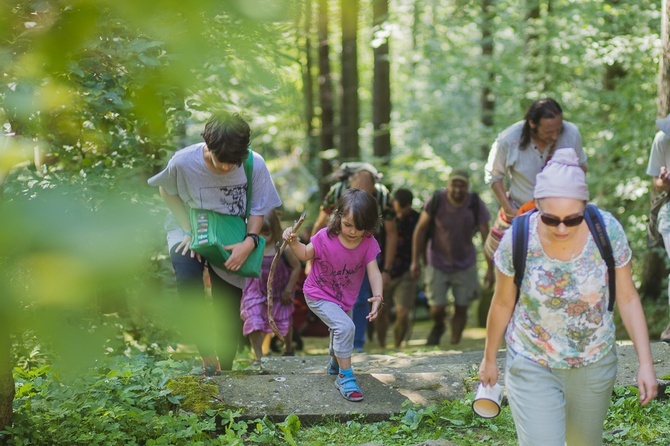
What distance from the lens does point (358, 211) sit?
613 cm

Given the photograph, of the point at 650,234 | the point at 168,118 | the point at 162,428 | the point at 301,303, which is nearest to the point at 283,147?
the point at 301,303

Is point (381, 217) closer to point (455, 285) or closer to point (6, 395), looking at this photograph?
point (455, 285)

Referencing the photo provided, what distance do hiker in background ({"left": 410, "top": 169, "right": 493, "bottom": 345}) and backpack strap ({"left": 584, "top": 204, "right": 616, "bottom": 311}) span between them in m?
7.03

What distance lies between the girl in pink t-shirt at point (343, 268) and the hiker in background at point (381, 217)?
163 cm

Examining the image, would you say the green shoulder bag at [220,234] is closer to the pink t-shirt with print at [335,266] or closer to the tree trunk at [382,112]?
the pink t-shirt with print at [335,266]

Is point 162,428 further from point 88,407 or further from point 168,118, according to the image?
point 168,118

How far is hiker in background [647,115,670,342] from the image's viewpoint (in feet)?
22.9

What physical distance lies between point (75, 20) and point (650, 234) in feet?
21.9

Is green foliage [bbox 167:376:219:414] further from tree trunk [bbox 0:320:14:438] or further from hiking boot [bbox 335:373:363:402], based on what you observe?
tree trunk [bbox 0:320:14:438]

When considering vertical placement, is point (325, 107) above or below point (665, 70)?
below

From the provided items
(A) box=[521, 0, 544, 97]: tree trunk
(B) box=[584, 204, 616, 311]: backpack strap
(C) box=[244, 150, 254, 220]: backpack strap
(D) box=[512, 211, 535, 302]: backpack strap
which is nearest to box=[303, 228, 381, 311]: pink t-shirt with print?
(C) box=[244, 150, 254, 220]: backpack strap

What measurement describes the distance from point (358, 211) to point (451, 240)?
201 inches

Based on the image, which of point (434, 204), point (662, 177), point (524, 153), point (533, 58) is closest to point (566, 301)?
point (662, 177)

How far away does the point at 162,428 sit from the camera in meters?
5.23
